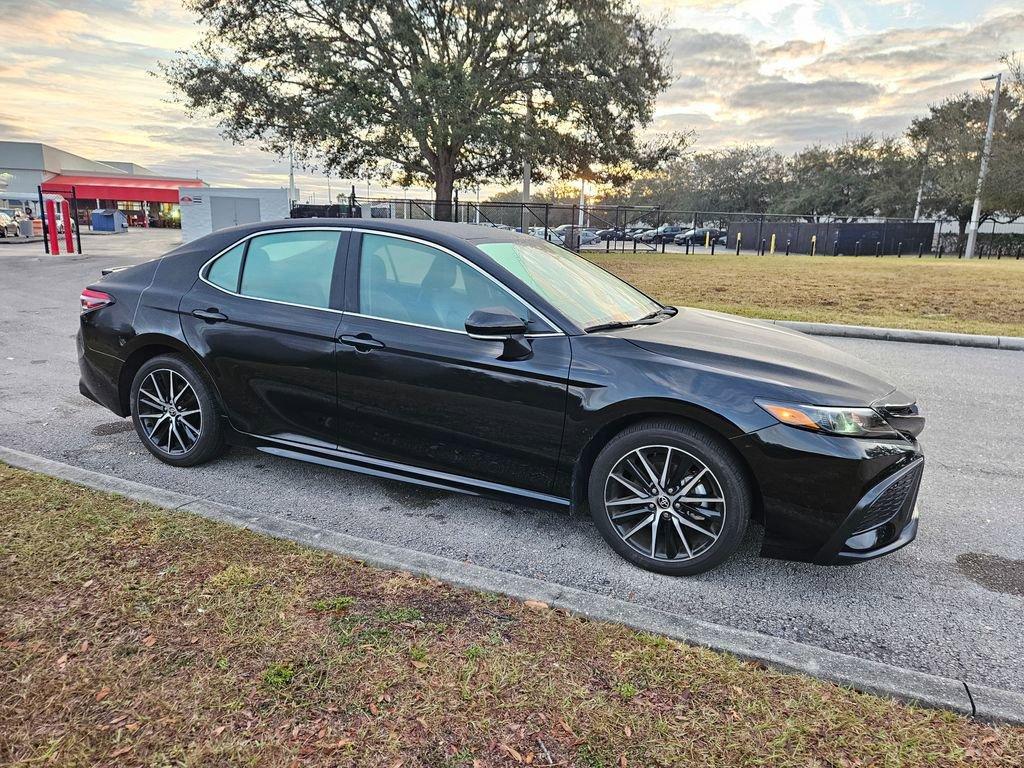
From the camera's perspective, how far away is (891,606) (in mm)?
3047

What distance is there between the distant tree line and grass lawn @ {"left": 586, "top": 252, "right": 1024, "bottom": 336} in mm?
9330

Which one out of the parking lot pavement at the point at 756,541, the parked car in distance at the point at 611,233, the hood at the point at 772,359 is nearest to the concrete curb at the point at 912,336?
the parking lot pavement at the point at 756,541

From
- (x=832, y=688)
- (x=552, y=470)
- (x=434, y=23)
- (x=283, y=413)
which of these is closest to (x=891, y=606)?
(x=832, y=688)

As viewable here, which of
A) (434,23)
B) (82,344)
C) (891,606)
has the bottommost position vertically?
(891,606)

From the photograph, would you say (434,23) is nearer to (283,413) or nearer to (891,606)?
(283,413)

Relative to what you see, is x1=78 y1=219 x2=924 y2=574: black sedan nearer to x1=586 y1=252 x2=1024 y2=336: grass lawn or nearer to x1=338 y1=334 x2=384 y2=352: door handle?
x1=338 y1=334 x2=384 y2=352: door handle

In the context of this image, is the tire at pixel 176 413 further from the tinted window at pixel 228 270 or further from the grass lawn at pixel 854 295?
the grass lawn at pixel 854 295

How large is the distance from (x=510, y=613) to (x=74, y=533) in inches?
85.2

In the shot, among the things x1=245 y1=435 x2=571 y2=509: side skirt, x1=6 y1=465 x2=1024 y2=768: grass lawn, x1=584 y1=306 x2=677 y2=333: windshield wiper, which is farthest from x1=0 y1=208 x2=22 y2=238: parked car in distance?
x1=584 y1=306 x2=677 y2=333: windshield wiper

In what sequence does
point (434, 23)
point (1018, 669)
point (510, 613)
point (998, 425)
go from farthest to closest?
point (434, 23) < point (998, 425) < point (510, 613) < point (1018, 669)

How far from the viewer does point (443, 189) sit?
82.6 ft

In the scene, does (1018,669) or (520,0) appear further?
(520,0)

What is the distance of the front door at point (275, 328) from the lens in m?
3.83

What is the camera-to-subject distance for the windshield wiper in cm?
354
